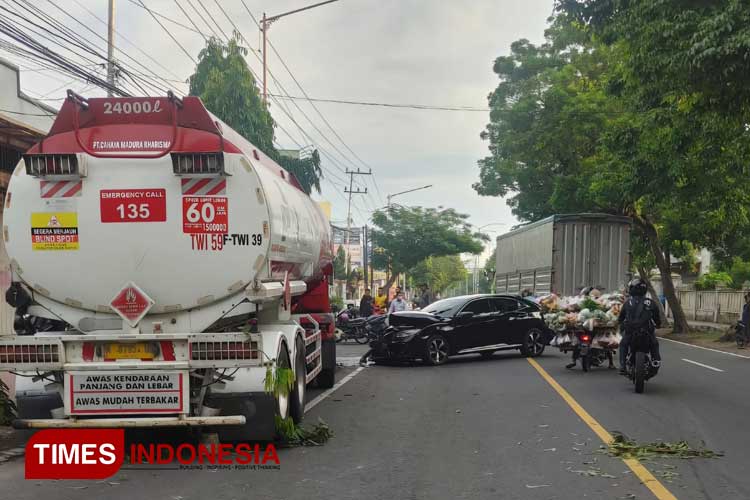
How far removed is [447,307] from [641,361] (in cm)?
644

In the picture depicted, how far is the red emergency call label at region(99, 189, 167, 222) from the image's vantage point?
780cm

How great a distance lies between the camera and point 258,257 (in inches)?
314

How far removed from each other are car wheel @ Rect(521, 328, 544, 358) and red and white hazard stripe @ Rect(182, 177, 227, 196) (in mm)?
12534

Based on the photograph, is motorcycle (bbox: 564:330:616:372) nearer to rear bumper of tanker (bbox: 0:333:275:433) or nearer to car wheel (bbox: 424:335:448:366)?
car wheel (bbox: 424:335:448:366)

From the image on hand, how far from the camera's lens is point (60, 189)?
7801mm

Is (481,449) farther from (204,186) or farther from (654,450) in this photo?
(204,186)

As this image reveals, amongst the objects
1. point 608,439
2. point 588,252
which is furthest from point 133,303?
point 588,252

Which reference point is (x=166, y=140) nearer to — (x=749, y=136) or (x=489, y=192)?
(x=749, y=136)

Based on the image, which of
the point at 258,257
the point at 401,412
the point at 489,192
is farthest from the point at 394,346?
the point at 489,192

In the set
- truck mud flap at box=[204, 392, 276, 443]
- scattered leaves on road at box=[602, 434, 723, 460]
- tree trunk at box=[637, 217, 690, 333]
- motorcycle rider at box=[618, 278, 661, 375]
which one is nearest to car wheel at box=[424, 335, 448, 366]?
motorcycle rider at box=[618, 278, 661, 375]

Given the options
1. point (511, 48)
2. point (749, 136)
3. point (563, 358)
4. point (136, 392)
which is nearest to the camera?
point (136, 392)

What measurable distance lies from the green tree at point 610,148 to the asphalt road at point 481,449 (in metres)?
5.51

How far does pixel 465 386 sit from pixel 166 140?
7438 millimetres

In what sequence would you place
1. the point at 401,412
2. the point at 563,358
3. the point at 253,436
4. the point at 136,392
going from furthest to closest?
the point at 563,358 < the point at 401,412 < the point at 253,436 < the point at 136,392
